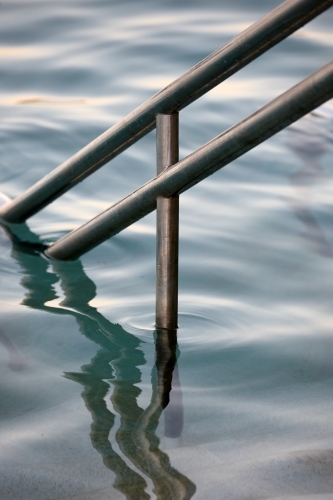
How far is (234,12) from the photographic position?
3.90 meters

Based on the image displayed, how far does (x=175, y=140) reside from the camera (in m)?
1.30

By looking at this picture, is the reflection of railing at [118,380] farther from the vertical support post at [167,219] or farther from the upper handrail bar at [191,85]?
the upper handrail bar at [191,85]

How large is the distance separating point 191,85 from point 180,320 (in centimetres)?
54

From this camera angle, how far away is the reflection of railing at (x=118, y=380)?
98cm

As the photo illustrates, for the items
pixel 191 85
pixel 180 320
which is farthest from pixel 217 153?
pixel 180 320

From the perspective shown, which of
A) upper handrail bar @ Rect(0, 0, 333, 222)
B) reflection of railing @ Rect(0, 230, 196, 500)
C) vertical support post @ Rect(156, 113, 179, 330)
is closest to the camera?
reflection of railing @ Rect(0, 230, 196, 500)

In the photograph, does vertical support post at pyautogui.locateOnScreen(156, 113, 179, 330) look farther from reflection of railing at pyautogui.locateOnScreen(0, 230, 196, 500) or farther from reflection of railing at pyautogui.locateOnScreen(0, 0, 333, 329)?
reflection of railing at pyautogui.locateOnScreen(0, 230, 196, 500)

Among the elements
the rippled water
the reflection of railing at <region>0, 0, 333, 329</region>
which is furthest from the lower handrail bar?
the rippled water

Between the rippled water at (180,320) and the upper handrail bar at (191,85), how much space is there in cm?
29

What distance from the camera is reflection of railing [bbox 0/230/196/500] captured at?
0.98 m

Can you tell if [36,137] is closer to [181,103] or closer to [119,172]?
[119,172]

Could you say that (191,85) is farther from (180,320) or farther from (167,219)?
(180,320)

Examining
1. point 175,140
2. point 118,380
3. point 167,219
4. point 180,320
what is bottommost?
point 118,380

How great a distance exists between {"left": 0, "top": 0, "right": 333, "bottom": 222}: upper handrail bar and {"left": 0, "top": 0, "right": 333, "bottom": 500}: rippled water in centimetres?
29
